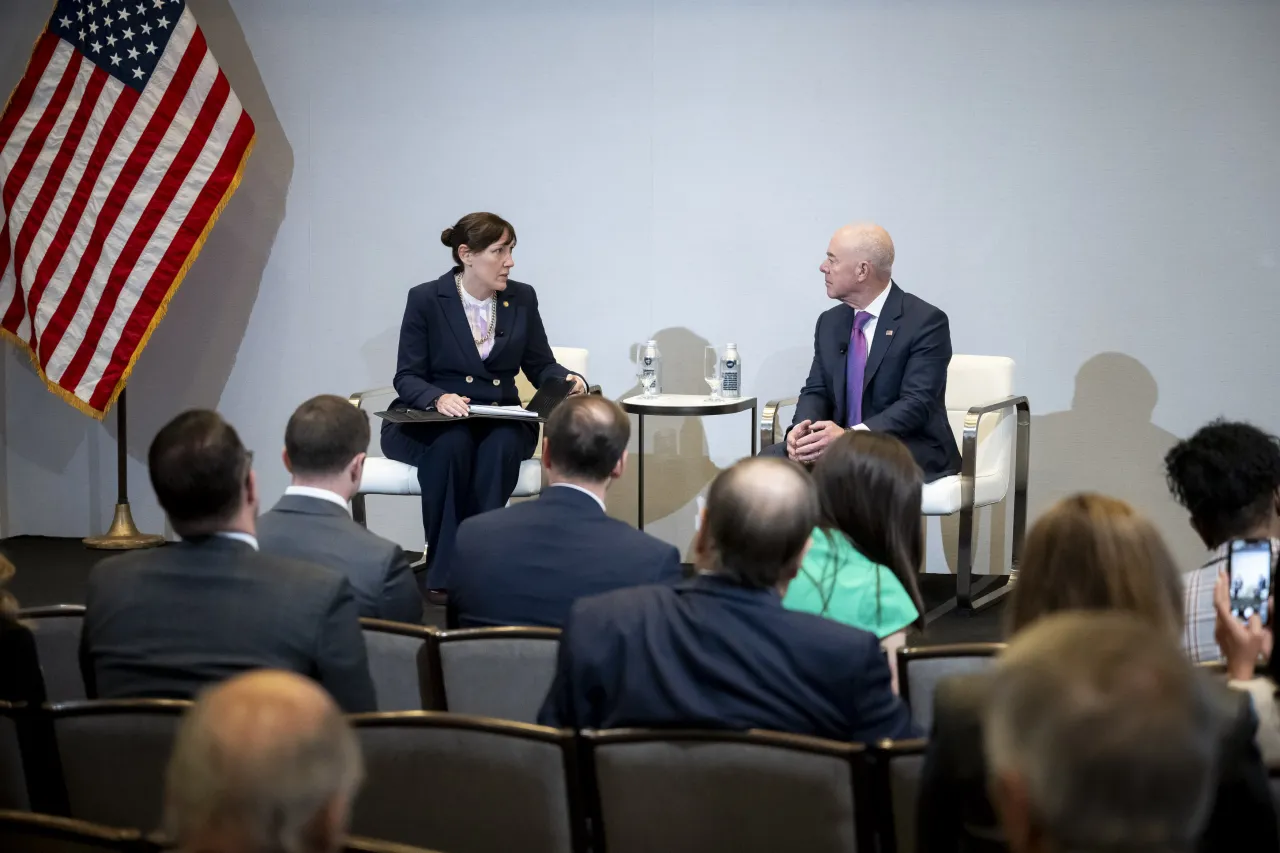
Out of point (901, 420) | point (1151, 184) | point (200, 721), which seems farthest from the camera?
point (1151, 184)

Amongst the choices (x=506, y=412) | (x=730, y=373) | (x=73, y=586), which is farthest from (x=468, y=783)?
(x=73, y=586)

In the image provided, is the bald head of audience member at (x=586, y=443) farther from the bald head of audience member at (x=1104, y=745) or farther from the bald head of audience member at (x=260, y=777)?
the bald head of audience member at (x=1104, y=745)

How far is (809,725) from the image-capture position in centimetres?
201

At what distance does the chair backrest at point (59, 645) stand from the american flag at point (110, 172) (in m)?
3.36

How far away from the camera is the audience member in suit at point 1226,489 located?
263cm

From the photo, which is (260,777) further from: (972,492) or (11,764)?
(972,492)

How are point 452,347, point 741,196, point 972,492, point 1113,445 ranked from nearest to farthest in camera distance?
point 972,492
point 452,347
point 1113,445
point 741,196

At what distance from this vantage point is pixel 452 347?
5.26 m

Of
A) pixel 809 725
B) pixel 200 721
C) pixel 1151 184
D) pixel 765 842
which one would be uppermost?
pixel 1151 184

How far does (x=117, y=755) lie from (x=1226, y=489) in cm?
199

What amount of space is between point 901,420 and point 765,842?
3078mm

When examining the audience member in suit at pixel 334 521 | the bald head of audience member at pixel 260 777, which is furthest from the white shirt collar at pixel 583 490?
the bald head of audience member at pixel 260 777

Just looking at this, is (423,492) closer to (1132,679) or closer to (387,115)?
(387,115)

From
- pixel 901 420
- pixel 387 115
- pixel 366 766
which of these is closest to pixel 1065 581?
pixel 366 766
